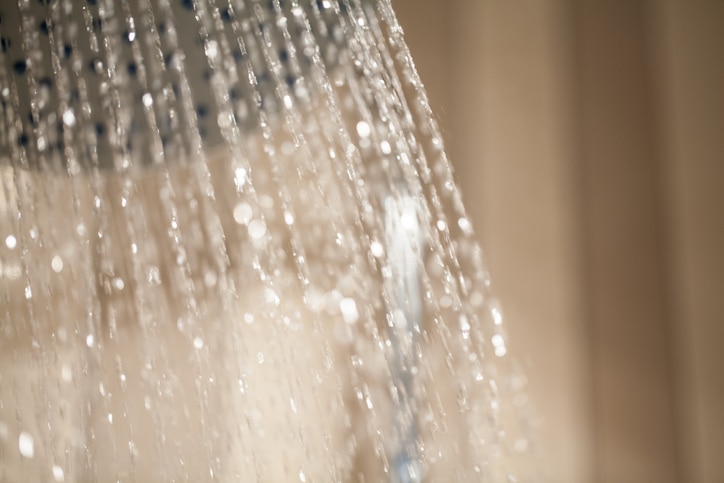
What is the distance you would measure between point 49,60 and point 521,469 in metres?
0.63

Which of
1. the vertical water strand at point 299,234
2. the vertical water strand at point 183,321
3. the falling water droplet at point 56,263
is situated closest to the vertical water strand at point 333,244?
the vertical water strand at point 299,234

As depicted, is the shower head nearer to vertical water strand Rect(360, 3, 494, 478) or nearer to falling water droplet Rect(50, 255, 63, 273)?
falling water droplet Rect(50, 255, 63, 273)

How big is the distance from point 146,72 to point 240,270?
13.8 inches

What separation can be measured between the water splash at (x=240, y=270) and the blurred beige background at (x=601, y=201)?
2.8 inches

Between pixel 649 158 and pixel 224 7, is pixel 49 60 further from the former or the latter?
pixel 649 158

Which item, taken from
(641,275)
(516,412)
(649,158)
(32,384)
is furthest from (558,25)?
(32,384)

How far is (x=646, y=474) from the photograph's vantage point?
2.41 feet

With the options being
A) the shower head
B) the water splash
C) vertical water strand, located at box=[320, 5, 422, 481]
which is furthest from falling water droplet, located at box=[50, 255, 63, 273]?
vertical water strand, located at box=[320, 5, 422, 481]

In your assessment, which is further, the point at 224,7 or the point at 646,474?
the point at 646,474

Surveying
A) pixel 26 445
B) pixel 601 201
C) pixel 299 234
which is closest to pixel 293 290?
pixel 299 234

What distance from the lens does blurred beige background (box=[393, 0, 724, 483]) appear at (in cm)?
74

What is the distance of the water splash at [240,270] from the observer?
1.06ft

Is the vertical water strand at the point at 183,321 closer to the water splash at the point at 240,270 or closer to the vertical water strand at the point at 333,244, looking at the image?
the water splash at the point at 240,270

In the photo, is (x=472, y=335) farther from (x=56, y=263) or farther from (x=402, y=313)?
(x=56, y=263)
